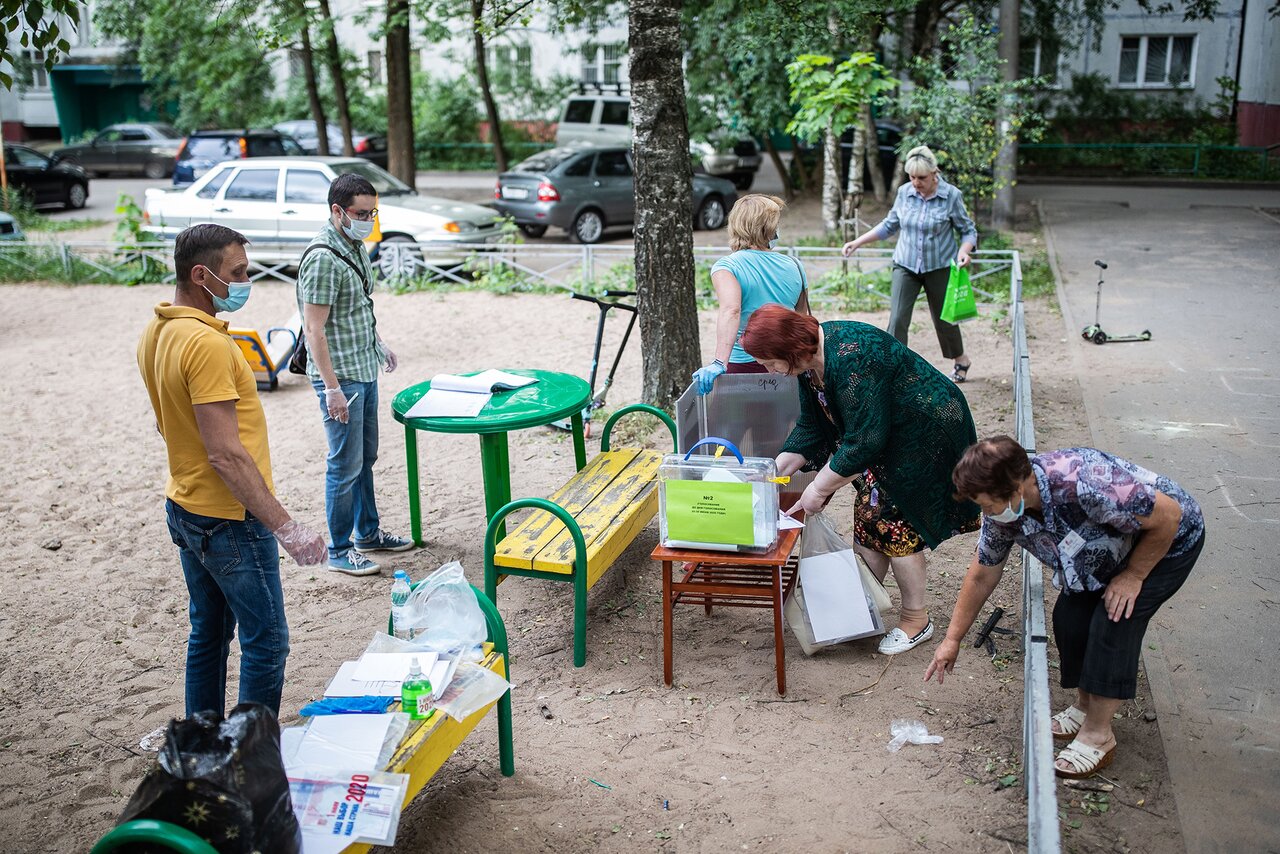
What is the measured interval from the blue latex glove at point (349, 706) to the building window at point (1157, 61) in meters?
30.8

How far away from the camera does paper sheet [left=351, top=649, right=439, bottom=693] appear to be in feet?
11.5

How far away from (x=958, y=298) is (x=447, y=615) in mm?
5319

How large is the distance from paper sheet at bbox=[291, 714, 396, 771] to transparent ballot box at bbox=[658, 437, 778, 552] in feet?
4.61

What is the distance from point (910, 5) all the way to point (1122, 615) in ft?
45.0

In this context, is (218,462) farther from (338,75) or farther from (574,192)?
(338,75)

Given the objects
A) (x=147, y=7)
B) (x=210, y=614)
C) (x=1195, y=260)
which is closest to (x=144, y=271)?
(x=147, y=7)

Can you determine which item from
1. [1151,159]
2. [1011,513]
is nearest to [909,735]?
[1011,513]

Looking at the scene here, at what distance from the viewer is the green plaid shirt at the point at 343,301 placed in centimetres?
530

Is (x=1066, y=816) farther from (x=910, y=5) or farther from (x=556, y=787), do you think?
(x=910, y=5)

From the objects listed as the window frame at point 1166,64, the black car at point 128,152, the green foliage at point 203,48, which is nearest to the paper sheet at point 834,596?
the green foliage at point 203,48

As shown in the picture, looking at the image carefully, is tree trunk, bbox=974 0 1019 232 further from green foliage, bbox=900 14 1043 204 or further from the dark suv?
the dark suv

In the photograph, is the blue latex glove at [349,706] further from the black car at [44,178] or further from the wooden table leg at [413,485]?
the black car at [44,178]

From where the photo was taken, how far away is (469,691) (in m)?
3.54

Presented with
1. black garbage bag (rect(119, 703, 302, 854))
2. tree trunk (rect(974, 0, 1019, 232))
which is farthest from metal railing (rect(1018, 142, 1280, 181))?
black garbage bag (rect(119, 703, 302, 854))
